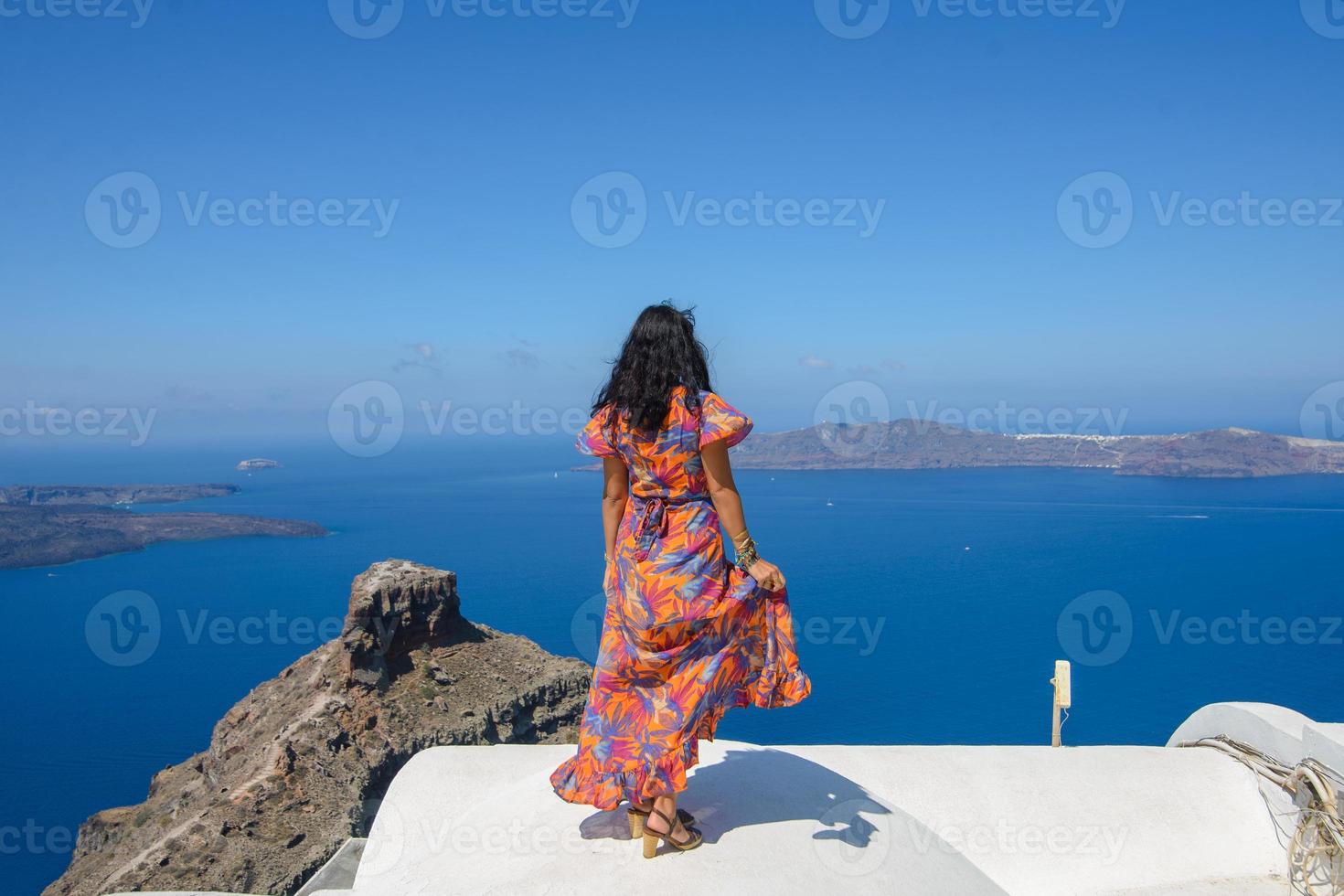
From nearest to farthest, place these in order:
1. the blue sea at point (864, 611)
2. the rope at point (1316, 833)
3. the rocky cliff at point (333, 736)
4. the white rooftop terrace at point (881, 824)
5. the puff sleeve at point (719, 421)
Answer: the puff sleeve at point (719, 421) < the white rooftop terrace at point (881, 824) < the rope at point (1316, 833) < the rocky cliff at point (333, 736) < the blue sea at point (864, 611)

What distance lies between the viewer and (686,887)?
9.50ft

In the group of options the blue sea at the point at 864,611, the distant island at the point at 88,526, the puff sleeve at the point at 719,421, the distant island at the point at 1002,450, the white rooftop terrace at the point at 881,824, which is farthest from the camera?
the distant island at the point at 1002,450

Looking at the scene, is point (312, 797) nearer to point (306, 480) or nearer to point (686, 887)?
point (686, 887)

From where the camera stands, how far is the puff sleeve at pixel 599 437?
3.15 m

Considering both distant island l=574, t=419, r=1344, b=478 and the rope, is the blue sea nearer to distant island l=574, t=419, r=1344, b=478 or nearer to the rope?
distant island l=574, t=419, r=1344, b=478

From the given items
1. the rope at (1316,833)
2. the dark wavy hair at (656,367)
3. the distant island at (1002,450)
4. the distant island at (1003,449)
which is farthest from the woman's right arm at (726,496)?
the distant island at (1003,449)

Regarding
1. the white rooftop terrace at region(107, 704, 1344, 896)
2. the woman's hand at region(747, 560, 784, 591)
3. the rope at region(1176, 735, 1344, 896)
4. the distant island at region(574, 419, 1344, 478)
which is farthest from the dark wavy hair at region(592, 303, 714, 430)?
the distant island at region(574, 419, 1344, 478)

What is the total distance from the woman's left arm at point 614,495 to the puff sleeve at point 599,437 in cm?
4

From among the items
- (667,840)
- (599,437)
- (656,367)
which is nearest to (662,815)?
(667,840)

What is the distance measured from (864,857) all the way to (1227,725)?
2621 mm

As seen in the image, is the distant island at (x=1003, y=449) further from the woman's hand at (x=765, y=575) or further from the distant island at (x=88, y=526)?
the woman's hand at (x=765, y=575)

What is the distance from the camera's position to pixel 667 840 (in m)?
3.14

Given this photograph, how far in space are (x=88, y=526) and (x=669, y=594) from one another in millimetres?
71581

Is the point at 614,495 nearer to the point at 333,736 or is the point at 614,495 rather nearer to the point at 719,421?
the point at 719,421
